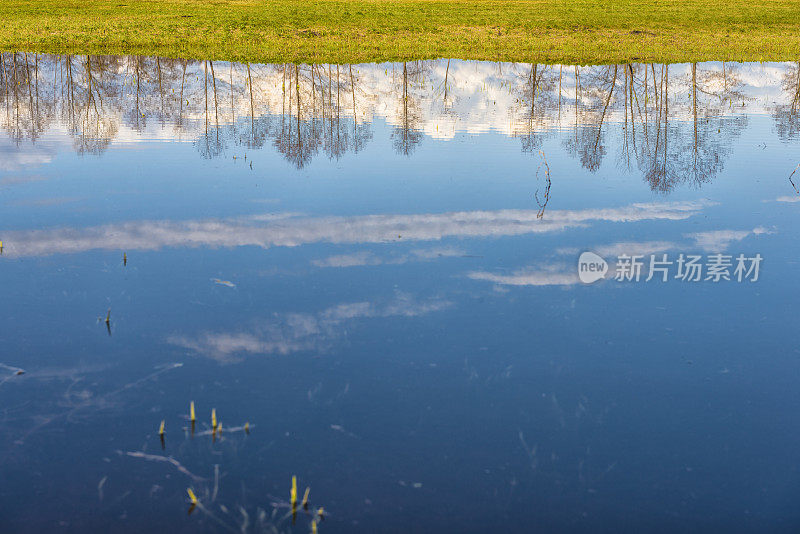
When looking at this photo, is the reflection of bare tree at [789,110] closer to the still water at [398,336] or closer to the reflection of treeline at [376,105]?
the reflection of treeline at [376,105]

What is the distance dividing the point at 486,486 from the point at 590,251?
21.8ft

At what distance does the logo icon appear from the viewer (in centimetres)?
1128

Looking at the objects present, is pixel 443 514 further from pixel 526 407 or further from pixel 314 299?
pixel 314 299

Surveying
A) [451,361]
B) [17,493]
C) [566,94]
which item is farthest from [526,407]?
[566,94]

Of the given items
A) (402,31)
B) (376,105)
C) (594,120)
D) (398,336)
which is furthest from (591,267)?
(402,31)

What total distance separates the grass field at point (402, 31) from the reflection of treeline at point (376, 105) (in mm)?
2749

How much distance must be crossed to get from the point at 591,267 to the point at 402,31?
3450 cm

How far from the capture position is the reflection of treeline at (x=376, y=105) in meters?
20.6

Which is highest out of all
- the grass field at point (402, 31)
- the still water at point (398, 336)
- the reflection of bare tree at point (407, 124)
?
the grass field at point (402, 31)

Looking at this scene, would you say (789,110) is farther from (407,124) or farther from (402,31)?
(402,31)

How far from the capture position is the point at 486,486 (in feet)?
21.5

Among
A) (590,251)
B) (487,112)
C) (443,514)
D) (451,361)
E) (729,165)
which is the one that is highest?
(487,112)

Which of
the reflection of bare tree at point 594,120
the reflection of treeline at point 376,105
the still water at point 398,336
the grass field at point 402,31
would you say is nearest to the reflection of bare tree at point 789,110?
the reflection of treeline at point 376,105

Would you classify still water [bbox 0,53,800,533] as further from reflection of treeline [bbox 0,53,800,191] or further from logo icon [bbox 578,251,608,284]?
reflection of treeline [bbox 0,53,800,191]
